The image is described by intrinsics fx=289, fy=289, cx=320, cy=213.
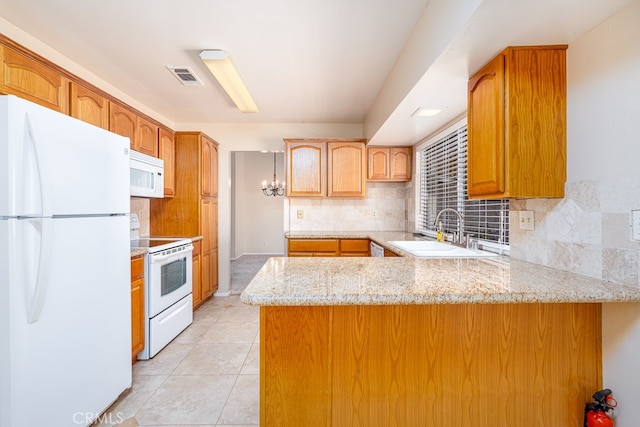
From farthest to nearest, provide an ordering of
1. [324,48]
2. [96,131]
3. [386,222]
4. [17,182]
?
1. [386,222]
2. [324,48]
3. [96,131]
4. [17,182]

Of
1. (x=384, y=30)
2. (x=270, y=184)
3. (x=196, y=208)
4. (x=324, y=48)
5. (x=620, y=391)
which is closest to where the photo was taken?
(x=620, y=391)

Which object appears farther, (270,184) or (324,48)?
(270,184)

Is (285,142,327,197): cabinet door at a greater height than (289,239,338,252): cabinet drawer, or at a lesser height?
greater

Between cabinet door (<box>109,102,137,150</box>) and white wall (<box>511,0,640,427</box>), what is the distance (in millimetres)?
3151

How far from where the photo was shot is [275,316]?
1.16 m

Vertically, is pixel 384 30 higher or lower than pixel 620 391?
higher

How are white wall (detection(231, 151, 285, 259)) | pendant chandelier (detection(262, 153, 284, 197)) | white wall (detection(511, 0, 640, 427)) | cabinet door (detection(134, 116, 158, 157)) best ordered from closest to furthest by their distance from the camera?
white wall (detection(511, 0, 640, 427))
cabinet door (detection(134, 116, 158, 157))
pendant chandelier (detection(262, 153, 284, 197))
white wall (detection(231, 151, 285, 259))

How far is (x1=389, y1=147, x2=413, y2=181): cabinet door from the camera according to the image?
3801 mm

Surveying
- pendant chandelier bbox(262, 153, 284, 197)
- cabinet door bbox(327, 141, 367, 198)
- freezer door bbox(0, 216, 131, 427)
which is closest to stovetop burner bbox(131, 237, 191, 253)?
freezer door bbox(0, 216, 131, 427)

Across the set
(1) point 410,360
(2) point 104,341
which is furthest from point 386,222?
(2) point 104,341

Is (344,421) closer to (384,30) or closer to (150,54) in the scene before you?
(384,30)

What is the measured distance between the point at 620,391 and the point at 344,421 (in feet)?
3.57
